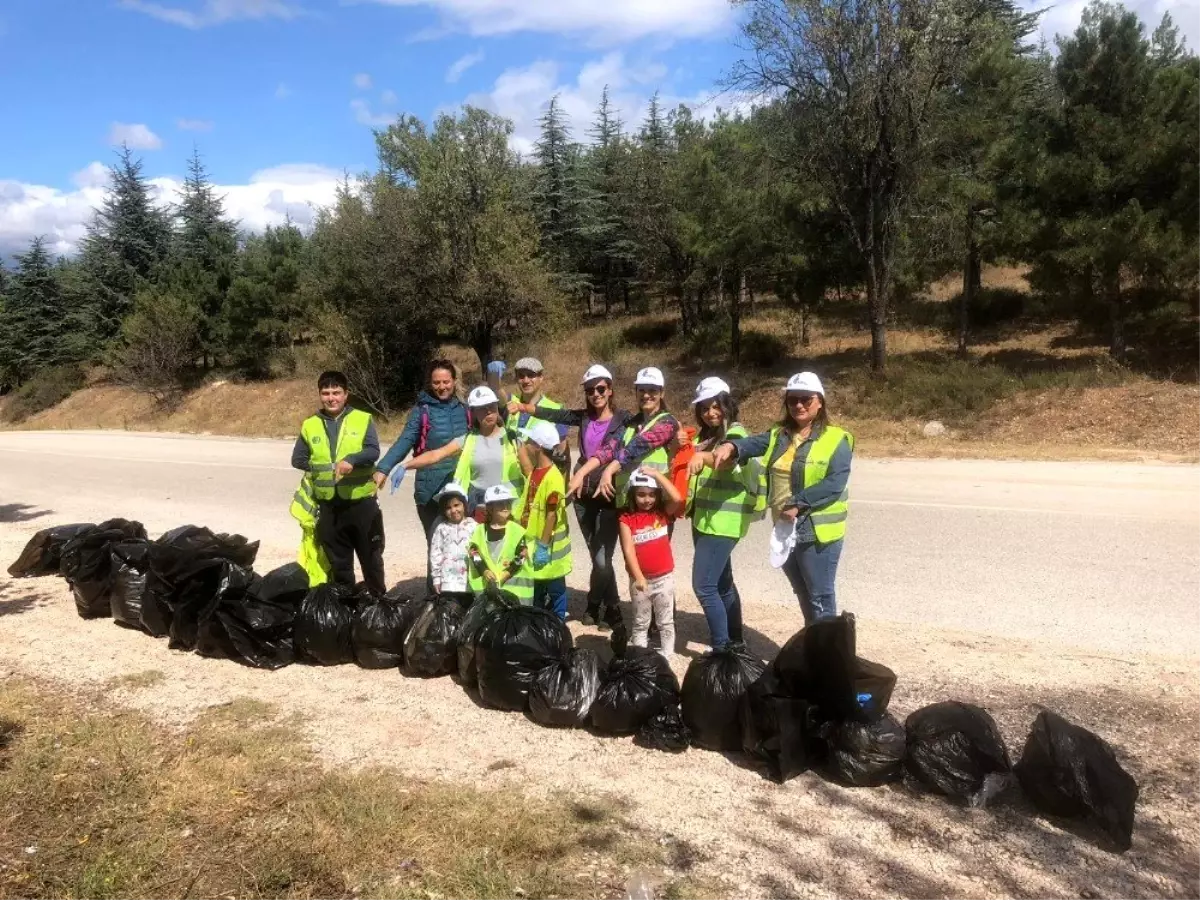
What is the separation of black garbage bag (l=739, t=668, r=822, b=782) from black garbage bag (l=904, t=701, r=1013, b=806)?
1.33ft

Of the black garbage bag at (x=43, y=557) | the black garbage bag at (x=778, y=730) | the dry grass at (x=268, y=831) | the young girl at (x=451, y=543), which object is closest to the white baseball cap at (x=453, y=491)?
the young girl at (x=451, y=543)

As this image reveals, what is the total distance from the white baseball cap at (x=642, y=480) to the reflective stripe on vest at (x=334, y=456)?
1.83m

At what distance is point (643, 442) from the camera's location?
4836 mm

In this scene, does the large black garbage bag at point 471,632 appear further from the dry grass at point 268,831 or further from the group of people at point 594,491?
the dry grass at point 268,831

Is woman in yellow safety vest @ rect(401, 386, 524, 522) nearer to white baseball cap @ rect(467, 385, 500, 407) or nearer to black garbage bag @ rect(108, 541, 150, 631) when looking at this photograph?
white baseball cap @ rect(467, 385, 500, 407)

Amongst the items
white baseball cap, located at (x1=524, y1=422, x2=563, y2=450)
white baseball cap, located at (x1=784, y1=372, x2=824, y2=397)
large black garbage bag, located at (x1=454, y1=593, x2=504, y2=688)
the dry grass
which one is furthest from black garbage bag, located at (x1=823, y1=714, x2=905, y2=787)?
white baseball cap, located at (x1=524, y1=422, x2=563, y2=450)

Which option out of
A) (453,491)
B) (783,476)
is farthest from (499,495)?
(783,476)

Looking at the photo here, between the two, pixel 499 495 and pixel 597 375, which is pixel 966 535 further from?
pixel 499 495

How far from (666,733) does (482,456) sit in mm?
2206

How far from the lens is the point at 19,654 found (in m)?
5.42

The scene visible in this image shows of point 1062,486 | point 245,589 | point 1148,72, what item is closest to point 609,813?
point 245,589

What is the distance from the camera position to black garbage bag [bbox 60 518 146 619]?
601 cm

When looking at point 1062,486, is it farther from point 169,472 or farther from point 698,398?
point 169,472

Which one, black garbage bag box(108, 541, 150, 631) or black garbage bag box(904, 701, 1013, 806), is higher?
black garbage bag box(108, 541, 150, 631)
